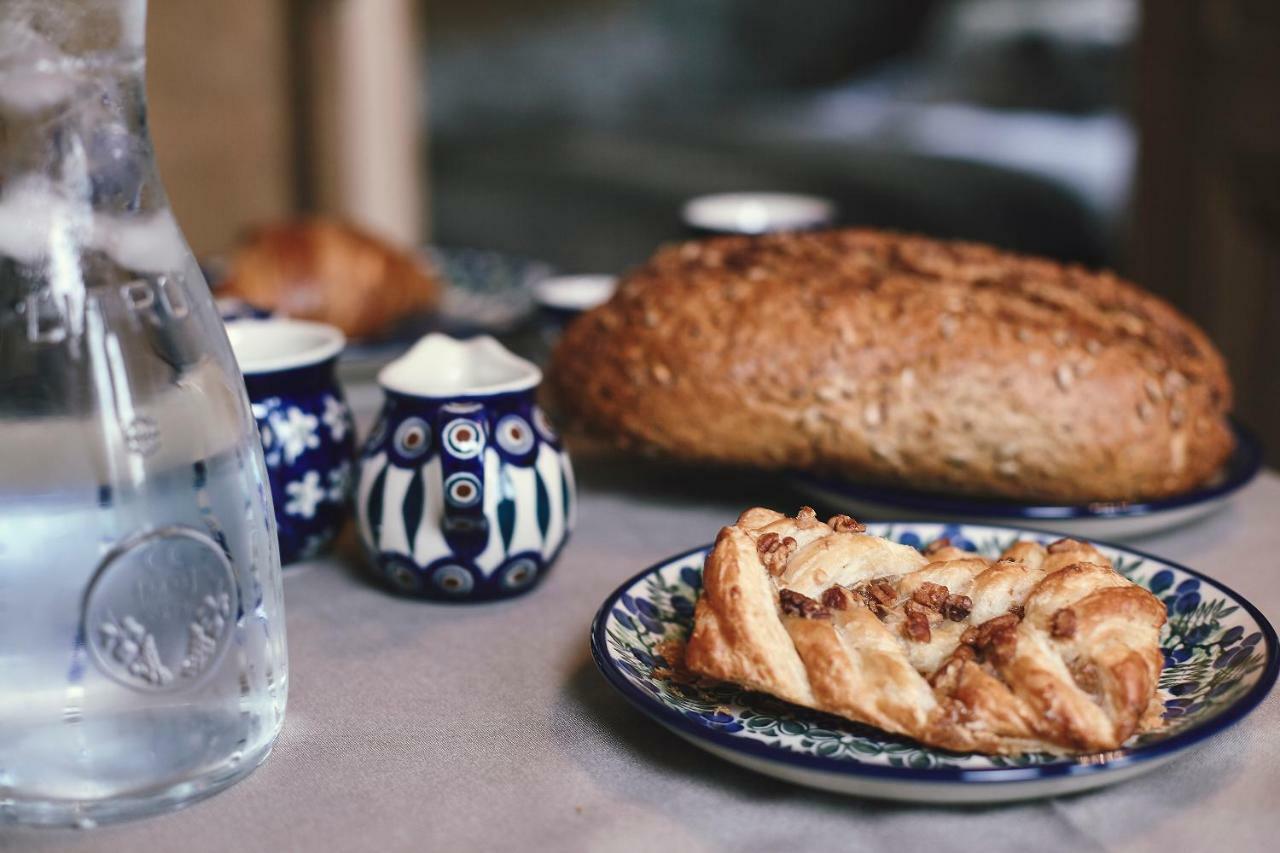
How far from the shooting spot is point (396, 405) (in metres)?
0.95

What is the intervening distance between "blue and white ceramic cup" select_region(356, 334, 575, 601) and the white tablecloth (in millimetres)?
36

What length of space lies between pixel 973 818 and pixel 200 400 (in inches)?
17.8

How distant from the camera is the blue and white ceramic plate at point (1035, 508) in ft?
3.36

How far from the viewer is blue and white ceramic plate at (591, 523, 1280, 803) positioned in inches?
24.7

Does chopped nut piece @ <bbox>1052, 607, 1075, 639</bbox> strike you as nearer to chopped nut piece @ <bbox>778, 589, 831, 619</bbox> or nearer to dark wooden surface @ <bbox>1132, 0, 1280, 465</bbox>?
chopped nut piece @ <bbox>778, 589, 831, 619</bbox>

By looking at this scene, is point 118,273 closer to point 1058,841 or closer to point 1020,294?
point 1058,841

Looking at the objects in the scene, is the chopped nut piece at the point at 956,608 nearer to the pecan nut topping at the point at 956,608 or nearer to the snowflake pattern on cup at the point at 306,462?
the pecan nut topping at the point at 956,608

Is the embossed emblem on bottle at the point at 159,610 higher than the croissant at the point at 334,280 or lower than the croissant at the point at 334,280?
higher

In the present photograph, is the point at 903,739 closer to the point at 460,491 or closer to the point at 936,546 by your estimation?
the point at 936,546

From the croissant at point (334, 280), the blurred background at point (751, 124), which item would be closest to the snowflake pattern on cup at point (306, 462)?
the croissant at point (334, 280)

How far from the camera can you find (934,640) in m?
0.70

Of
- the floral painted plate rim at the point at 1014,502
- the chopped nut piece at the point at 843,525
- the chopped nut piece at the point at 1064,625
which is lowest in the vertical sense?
the floral painted plate rim at the point at 1014,502

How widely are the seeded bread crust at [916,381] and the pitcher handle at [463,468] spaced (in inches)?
9.7

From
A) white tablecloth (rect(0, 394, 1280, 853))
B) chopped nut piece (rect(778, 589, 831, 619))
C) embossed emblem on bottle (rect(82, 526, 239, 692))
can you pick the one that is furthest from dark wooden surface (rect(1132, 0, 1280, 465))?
embossed emblem on bottle (rect(82, 526, 239, 692))
